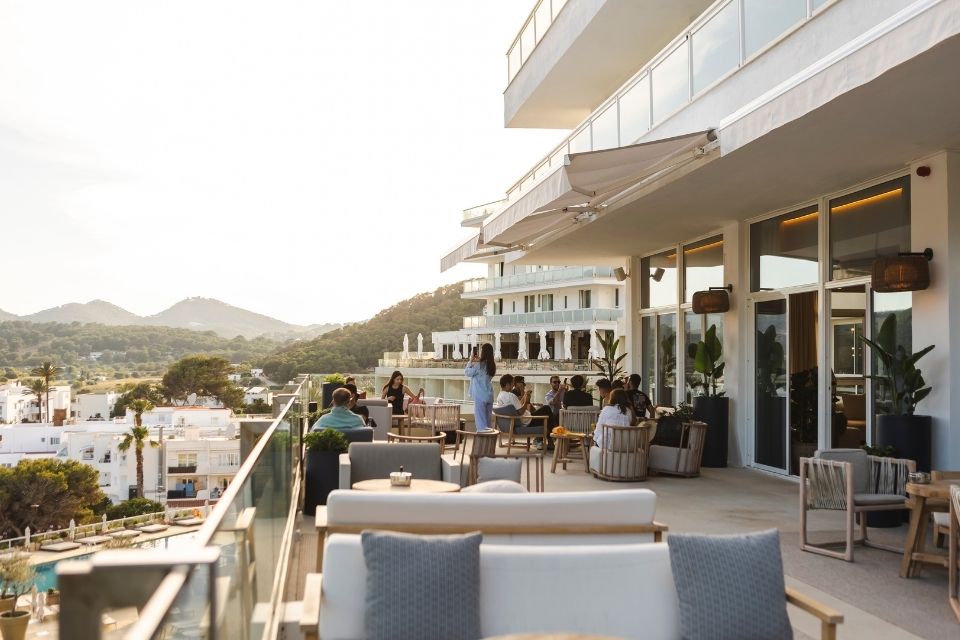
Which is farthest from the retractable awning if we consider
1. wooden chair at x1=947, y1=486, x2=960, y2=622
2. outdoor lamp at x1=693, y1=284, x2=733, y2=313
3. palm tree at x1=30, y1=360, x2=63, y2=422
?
palm tree at x1=30, y1=360, x2=63, y2=422

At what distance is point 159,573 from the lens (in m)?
1.54

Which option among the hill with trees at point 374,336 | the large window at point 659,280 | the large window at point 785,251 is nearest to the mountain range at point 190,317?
the hill with trees at point 374,336

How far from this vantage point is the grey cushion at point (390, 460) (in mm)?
7852

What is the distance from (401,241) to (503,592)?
438ft

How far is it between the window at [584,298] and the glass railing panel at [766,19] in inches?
1791

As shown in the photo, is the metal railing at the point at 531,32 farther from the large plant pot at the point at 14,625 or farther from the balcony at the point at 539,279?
the balcony at the point at 539,279

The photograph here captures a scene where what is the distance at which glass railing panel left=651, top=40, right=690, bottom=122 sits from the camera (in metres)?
9.50

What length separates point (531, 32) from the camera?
632 inches

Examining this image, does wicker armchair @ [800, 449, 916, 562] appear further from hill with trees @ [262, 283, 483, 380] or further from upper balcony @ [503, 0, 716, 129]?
hill with trees @ [262, 283, 483, 380]

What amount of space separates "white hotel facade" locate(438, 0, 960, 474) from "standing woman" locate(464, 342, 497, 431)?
1.84m

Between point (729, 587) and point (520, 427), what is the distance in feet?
31.3

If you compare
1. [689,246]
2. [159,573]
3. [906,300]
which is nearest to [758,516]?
[906,300]

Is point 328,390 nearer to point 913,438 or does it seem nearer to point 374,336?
point 913,438

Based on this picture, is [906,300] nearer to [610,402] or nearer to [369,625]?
[610,402]
